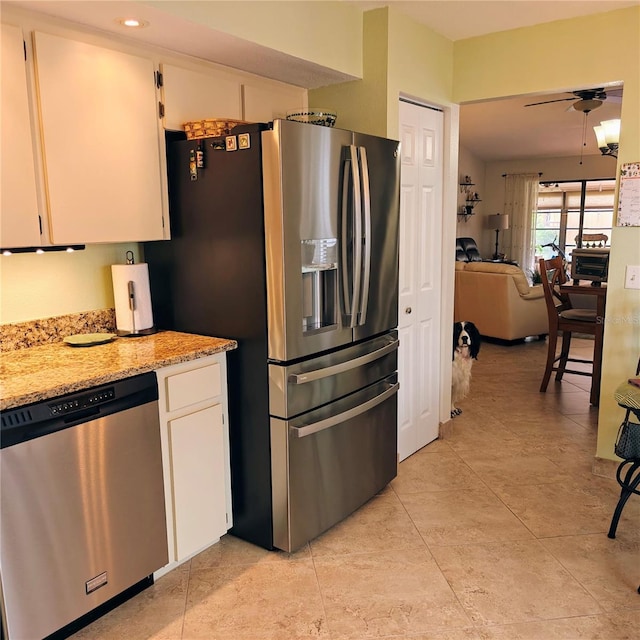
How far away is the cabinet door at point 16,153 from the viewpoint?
1.88m

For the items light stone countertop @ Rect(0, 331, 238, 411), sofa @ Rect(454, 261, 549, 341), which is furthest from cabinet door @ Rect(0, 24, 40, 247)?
sofa @ Rect(454, 261, 549, 341)

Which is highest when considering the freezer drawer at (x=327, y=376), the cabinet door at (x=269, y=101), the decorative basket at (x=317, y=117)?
the cabinet door at (x=269, y=101)

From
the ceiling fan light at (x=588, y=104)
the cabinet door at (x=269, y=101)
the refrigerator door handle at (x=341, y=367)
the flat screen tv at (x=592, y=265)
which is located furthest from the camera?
the ceiling fan light at (x=588, y=104)

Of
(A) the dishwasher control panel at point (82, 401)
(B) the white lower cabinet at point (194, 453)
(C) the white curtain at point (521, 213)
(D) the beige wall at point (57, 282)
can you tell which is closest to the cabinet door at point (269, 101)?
(D) the beige wall at point (57, 282)

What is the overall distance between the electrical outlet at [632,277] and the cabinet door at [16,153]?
2.82 metres

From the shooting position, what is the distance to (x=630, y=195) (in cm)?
294

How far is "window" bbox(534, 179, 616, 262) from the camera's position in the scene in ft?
31.0

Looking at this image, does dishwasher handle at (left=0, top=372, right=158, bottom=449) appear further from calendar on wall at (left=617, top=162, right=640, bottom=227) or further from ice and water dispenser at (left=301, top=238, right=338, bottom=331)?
calendar on wall at (left=617, top=162, right=640, bottom=227)

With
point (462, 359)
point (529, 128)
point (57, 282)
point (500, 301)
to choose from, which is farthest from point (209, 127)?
point (529, 128)

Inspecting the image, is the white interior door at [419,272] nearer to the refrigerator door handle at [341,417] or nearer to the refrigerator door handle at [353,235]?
the refrigerator door handle at [341,417]

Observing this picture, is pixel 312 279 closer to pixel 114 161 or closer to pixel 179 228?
pixel 179 228

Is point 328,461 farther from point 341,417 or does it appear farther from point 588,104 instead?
point 588,104

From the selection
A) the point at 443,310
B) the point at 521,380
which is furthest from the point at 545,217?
the point at 443,310

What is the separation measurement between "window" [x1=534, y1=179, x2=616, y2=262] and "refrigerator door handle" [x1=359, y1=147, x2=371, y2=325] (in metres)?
8.13
